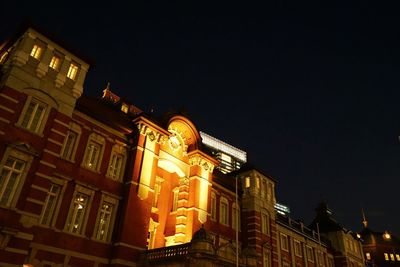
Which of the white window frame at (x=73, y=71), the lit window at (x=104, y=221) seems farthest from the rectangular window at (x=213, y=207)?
the white window frame at (x=73, y=71)

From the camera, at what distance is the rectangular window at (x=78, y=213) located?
68.0ft

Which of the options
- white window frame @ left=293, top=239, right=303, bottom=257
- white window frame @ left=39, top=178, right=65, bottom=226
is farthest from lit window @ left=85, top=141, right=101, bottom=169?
white window frame @ left=293, top=239, right=303, bottom=257

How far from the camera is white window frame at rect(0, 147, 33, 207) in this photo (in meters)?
17.3

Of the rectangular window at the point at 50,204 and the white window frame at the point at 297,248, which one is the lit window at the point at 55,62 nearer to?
the rectangular window at the point at 50,204

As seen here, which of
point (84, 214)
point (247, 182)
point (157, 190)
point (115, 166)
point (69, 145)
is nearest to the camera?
point (84, 214)

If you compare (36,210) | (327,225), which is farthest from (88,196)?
(327,225)

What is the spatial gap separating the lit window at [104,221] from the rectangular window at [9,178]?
6162 millimetres

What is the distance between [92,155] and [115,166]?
204 cm

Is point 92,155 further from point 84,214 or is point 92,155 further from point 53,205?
point 53,205

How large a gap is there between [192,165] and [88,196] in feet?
36.3

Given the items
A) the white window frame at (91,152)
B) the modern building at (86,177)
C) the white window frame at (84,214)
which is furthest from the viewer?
the white window frame at (91,152)

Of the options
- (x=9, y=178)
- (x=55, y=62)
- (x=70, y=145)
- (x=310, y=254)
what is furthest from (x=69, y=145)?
(x=310, y=254)

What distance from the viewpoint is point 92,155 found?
2352cm

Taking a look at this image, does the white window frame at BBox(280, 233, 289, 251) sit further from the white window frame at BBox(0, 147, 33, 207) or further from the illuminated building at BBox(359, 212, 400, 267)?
the illuminated building at BBox(359, 212, 400, 267)
